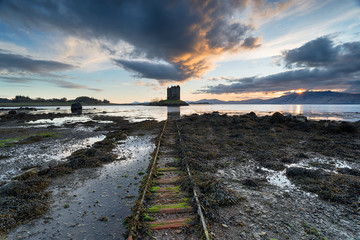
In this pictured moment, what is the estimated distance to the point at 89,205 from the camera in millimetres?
6086

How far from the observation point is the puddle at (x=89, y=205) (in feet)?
15.6

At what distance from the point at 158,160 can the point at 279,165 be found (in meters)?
7.38

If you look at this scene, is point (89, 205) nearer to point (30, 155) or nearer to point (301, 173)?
point (301, 173)

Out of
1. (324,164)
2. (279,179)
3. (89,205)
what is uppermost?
(324,164)

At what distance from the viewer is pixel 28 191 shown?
22.4 ft

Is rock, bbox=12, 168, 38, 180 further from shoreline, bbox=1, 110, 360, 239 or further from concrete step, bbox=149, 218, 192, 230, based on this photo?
concrete step, bbox=149, 218, 192, 230

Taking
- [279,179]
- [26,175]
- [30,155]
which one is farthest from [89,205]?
[30,155]

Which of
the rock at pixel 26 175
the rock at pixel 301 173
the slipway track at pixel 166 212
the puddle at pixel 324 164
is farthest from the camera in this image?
the puddle at pixel 324 164

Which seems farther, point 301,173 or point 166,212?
point 301,173

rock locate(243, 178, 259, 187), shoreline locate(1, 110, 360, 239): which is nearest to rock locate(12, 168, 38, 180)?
shoreline locate(1, 110, 360, 239)

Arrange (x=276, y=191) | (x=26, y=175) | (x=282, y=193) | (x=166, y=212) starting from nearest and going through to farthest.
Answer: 1. (x=166, y=212)
2. (x=282, y=193)
3. (x=276, y=191)
4. (x=26, y=175)

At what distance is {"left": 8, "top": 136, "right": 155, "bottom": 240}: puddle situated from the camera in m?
4.74

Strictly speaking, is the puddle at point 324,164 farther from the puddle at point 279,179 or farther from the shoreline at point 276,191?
the puddle at point 279,179

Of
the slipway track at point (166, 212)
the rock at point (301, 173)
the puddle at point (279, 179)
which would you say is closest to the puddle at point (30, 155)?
the slipway track at point (166, 212)
